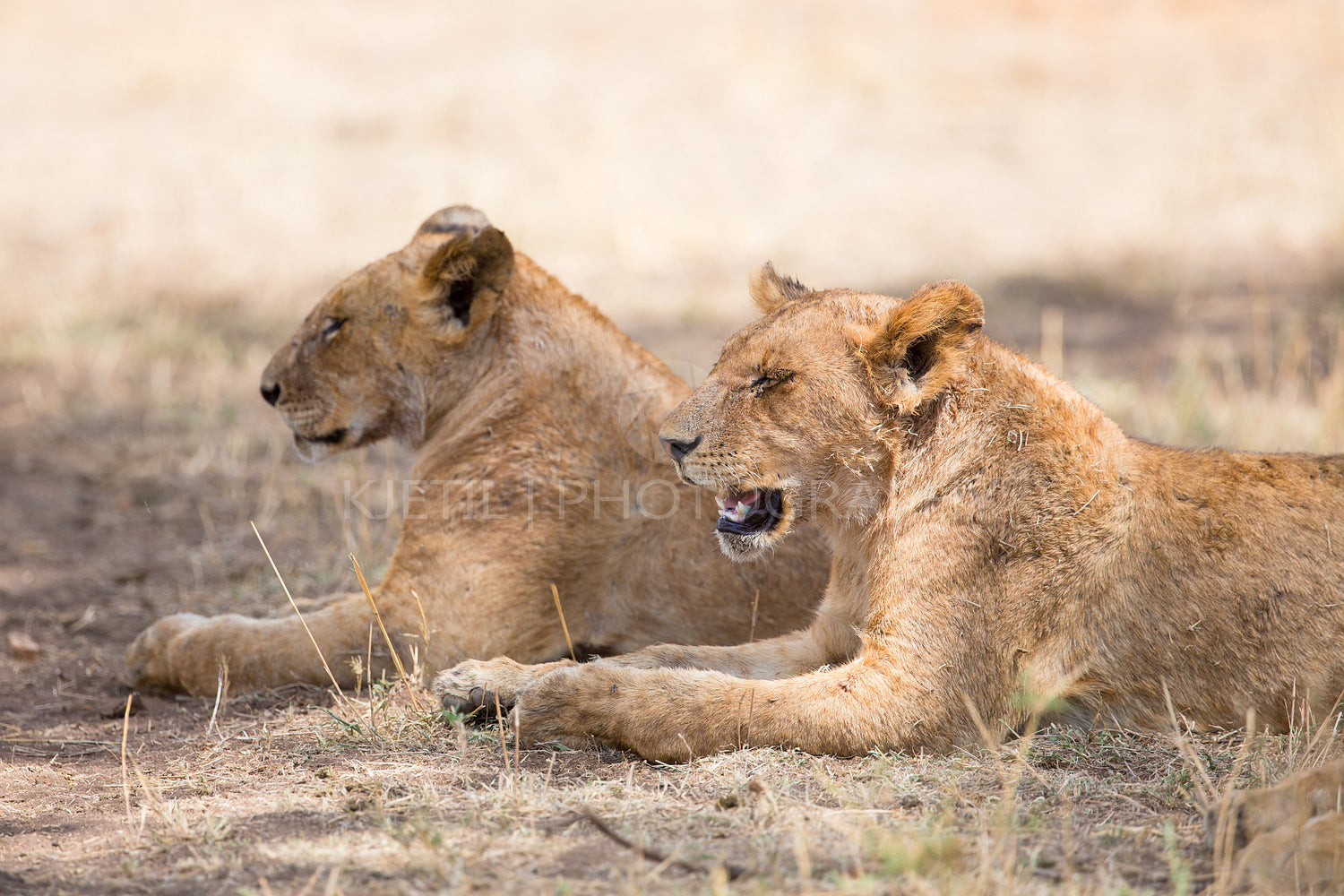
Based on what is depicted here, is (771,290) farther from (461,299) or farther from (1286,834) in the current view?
(1286,834)

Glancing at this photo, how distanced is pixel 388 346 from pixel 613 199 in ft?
28.0

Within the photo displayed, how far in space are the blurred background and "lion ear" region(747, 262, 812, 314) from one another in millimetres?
2534

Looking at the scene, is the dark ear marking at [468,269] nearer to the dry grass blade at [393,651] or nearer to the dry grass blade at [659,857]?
the dry grass blade at [393,651]

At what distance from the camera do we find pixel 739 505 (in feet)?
13.1

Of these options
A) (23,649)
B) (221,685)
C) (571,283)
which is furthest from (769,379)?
(571,283)

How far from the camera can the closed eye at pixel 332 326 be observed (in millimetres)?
4918

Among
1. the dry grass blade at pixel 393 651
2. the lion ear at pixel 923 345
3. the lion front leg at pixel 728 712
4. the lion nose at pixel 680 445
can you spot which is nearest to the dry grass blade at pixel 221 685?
the dry grass blade at pixel 393 651

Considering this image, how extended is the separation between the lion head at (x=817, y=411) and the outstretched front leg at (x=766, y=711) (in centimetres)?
51

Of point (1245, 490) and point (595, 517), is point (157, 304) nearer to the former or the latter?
point (595, 517)

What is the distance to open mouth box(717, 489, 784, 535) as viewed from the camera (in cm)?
399

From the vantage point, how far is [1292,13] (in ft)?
63.5

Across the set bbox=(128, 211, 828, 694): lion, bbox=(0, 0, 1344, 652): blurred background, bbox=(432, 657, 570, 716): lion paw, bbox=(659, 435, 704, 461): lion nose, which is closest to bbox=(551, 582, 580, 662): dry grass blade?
bbox=(128, 211, 828, 694): lion

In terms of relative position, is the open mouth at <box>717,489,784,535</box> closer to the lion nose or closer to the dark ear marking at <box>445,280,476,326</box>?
the lion nose

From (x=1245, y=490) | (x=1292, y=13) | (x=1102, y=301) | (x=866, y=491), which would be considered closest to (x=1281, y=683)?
(x=1245, y=490)
